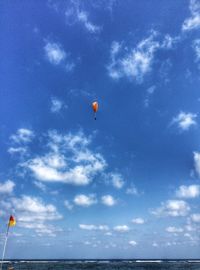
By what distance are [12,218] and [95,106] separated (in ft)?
51.5

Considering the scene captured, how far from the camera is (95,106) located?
32.9m

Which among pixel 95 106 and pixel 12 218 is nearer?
pixel 12 218

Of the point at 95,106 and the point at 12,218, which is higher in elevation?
the point at 95,106

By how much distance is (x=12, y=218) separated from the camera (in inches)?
1047
